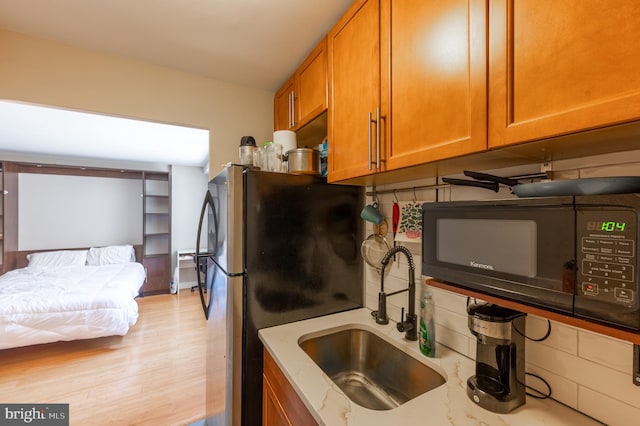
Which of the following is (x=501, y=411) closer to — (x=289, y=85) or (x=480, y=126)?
(x=480, y=126)

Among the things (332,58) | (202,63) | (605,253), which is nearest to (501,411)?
(605,253)

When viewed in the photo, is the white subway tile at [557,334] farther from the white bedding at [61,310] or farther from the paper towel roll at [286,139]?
the white bedding at [61,310]

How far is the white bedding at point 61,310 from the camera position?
251cm

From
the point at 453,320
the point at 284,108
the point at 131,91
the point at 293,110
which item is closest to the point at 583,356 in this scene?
the point at 453,320

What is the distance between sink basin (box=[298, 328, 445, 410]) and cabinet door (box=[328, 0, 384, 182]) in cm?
77

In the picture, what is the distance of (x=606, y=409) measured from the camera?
0.68 meters

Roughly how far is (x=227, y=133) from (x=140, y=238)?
413cm

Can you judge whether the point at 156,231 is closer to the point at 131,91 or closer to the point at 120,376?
the point at 120,376

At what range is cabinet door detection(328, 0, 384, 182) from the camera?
0.98 m

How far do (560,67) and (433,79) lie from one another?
30cm

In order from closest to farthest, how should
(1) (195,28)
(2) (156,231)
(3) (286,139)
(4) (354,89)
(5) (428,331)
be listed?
(5) (428,331) < (4) (354,89) < (1) (195,28) < (3) (286,139) < (2) (156,231)

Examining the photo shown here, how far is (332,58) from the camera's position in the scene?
1243 millimetres

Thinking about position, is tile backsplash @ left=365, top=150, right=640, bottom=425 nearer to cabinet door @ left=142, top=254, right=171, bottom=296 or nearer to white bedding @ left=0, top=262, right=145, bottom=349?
white bedding @ left=0, top=262, right=145, bottom=349

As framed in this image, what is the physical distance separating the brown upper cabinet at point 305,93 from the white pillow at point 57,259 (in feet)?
14.6
